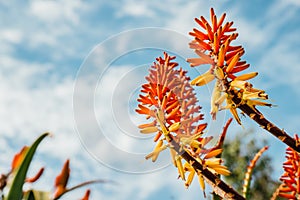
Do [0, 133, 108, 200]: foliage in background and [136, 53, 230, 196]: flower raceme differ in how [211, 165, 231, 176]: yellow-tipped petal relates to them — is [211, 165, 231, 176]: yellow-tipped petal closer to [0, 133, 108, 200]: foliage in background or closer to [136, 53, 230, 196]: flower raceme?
[136, 53, 230, 196]: flower raceme

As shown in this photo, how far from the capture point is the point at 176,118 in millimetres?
1148

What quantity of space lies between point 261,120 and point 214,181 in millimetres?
185

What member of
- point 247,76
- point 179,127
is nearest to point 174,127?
point 179,127

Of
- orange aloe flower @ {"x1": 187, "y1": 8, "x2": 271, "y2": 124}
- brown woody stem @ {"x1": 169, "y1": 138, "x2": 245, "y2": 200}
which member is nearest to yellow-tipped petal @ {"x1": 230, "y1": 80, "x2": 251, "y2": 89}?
orange aloe flower @ {"x1": 187, "y1": 8, "x2": 271, "y2": 124}

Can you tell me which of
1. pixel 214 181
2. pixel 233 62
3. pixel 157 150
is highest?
pixel 233 62

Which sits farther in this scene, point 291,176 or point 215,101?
point 291,176

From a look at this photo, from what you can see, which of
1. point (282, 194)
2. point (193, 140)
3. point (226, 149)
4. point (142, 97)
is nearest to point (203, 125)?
point (193, 140)

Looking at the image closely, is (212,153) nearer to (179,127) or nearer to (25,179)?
(179,127)

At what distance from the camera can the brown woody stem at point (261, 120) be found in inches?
43.1

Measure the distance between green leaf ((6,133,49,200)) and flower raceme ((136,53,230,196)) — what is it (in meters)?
0.28

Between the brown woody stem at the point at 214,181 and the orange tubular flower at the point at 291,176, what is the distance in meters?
0.32

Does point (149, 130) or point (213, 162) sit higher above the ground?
point (149, 130)

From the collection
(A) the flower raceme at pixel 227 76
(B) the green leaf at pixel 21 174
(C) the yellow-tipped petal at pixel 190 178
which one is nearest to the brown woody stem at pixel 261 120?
(A) the flower raceme at pixel 227 76

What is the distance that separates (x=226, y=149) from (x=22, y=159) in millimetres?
14810
